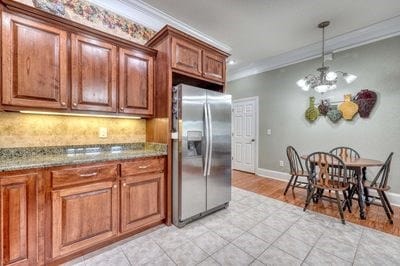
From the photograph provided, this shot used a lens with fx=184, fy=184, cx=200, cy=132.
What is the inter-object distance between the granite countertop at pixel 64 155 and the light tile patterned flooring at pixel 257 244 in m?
0.93

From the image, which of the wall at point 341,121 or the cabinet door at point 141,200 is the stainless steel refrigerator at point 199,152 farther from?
the wall at point 341,121

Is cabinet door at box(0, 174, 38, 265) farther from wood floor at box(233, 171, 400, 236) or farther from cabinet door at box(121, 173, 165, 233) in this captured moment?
wood floor at box(233, 171, 400, 236)

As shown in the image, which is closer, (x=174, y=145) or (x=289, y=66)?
(x=174, y=145)

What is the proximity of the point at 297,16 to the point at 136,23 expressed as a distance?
2472mm

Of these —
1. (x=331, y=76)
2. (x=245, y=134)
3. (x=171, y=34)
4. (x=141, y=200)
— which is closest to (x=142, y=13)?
(x=171, y=34)

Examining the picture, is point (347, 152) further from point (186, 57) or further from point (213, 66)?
point (186, 57)

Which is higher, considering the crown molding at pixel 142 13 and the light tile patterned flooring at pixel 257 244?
the crown molding at pixel 142 13

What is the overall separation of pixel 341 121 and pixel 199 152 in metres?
3.03

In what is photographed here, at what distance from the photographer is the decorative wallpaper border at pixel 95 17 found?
Answer: 2.11m

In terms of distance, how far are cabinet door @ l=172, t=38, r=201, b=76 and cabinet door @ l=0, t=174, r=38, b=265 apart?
1854 mm

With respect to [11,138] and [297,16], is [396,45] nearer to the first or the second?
[297,16]

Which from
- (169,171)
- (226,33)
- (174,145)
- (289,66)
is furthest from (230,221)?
(289,66)

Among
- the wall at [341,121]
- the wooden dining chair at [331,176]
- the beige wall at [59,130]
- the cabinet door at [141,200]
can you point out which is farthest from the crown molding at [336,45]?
the cabinet door at [141,200]

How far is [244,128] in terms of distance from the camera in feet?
17.2
